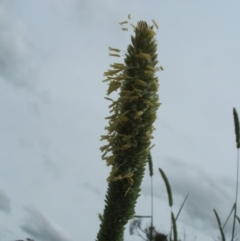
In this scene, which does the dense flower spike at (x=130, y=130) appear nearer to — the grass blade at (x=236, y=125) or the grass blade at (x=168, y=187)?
the grass blade at (x=168, y=187)

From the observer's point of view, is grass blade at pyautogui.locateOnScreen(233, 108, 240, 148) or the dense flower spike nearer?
the dense flower spike

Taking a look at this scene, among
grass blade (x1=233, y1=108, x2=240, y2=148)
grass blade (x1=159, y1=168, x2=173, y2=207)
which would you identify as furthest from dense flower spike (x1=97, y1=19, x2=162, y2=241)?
grass blade (x1=233, y1=108, x2=240, y2=148)

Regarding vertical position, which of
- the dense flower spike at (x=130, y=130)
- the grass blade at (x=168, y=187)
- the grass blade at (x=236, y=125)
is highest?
the grass blade at (x=236, y=125)

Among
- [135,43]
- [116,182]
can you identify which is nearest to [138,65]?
[135,43]

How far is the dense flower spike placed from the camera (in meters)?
4.11

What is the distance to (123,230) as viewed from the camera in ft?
14.3

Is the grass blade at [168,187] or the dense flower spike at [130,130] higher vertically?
the grass blade at [168,187]

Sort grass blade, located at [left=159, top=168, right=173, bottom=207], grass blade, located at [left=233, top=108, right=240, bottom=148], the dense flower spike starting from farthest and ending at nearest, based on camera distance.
A: grass blade, located at [left=233, top=108, right=240, bottom=148] → grass blade, located at [left=159, top=168, right=173, bottom=207] → the dense flower spike

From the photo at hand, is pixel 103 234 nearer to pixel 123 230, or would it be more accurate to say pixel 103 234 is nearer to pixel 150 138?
pixel 123 230

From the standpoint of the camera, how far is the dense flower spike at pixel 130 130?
4109 mm

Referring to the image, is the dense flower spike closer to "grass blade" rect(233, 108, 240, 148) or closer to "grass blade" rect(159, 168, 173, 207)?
"grass blade" rect(159, 168, 173, 207)

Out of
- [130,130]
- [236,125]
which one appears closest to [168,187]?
[236,125]

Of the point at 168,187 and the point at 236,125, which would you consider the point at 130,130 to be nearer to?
the point at 168,187

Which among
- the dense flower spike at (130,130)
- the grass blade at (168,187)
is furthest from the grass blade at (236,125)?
the dense flower spike at (130,130)
